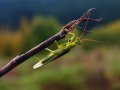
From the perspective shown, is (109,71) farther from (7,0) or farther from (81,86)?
(7,0)

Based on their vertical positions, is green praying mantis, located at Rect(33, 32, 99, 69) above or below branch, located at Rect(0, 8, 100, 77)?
above

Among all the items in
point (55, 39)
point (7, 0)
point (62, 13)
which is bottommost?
point (55, 39)

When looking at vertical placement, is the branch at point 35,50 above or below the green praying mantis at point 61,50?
below

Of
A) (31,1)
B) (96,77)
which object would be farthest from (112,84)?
(31,1)

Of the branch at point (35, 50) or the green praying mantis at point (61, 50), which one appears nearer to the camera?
the branch at point (35, 50)

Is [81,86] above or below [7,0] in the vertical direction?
below

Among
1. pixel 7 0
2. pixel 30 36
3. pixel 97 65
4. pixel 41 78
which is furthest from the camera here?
pixel 7 0

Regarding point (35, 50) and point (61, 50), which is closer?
point (35, 50)

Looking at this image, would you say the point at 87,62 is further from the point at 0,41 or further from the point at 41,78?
the point at 0,41

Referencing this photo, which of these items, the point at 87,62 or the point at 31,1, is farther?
the point at 31,1

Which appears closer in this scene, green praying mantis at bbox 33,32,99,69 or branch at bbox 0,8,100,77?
branch at bbox 0,8,100,77

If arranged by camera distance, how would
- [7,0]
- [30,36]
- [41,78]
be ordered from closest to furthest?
1. [41,78]
2. [30,36]
3. [7,0]
